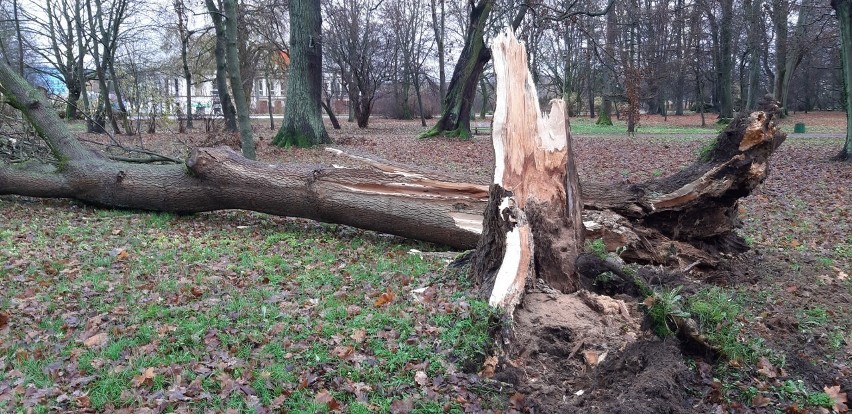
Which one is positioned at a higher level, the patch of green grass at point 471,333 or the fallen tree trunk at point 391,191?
the fallen tree trunk at point 391,191

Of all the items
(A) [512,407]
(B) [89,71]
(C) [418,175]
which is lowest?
(A) [512,407]

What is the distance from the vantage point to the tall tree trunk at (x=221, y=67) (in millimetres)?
15301

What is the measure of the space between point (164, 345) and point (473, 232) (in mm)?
3710

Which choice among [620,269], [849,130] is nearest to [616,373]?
[620,269]

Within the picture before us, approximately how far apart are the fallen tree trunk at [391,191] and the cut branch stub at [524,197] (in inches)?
41.9

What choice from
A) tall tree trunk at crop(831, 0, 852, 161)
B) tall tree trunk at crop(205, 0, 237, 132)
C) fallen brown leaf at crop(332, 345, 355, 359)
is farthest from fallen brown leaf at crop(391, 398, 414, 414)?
tall tree trunk at crop(831, 0, 852, 161)

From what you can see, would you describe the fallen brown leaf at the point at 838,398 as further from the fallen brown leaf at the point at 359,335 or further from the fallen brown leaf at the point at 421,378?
the fallen brown leaf at the point at 359,335

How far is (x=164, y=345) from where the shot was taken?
4379mm

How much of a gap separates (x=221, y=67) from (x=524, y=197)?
560 inches

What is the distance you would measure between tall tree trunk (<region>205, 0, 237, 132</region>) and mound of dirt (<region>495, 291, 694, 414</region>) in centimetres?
1150

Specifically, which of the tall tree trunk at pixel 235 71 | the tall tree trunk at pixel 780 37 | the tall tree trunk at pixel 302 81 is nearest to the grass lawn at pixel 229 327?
the tall tree trunk at pixel 235 71

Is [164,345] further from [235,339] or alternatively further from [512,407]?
[512,407]

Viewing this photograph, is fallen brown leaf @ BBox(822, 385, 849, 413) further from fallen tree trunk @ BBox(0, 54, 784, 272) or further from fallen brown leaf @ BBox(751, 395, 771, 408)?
fallen tree trunk @ BBox(0, 54, 784, 272)

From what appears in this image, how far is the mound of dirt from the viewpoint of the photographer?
12.0 ft
